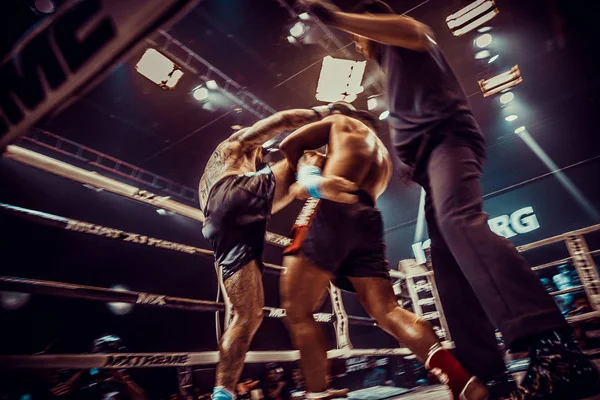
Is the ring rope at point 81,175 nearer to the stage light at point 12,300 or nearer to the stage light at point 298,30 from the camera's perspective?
the stage light at point 12,300

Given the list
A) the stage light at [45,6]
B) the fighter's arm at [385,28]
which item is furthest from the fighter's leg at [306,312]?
the stage light at [45,6]

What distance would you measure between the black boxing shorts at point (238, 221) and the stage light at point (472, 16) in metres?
4.43

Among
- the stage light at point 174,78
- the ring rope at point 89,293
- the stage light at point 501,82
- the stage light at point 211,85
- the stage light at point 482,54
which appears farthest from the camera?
the stage light at point 501,82

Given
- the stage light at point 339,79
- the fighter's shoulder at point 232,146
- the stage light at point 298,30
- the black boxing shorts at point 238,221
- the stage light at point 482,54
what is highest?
the stage light at point 298,30

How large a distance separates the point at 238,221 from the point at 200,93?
4084 millimetres

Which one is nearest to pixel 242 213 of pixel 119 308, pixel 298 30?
pixel 119 308

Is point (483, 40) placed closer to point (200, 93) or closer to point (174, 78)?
point (200, 93)

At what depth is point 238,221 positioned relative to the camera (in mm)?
1729

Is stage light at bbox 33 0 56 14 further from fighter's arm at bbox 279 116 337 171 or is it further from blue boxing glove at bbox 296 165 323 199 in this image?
fighter's arm at bbox 279 116 337 171

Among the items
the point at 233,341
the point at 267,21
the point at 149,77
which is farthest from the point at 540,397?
the point at 149,77

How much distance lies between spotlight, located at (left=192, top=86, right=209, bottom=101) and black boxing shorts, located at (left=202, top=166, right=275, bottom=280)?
12.7 feet

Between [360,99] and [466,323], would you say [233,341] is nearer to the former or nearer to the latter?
[466,323]

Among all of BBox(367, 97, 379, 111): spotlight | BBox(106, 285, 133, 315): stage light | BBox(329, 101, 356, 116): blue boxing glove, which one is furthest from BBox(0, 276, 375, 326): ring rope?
BBox(367, 97, 379, 111): spotlight

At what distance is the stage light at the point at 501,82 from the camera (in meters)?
6.14
